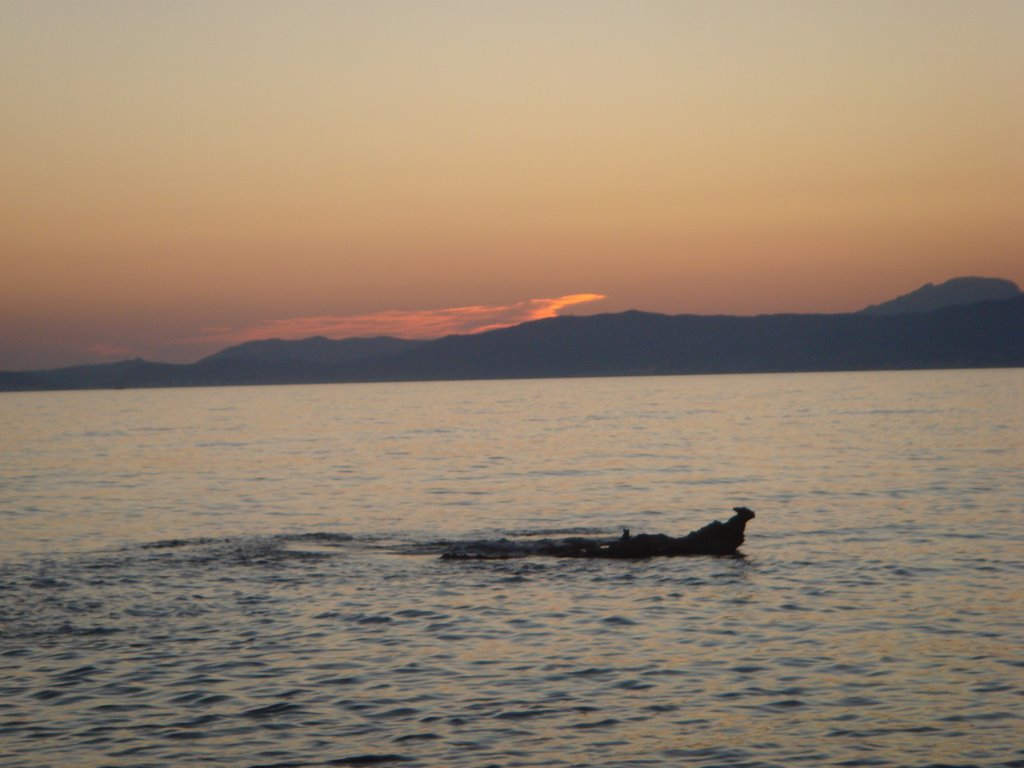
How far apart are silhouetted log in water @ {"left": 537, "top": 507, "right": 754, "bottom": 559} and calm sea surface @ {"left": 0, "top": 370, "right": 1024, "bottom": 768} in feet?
2.57

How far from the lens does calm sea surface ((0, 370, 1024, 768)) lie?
49.5 ft

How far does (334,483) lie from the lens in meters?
56.9

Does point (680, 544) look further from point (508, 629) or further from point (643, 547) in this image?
point (508, 629)

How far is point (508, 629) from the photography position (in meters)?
21.6

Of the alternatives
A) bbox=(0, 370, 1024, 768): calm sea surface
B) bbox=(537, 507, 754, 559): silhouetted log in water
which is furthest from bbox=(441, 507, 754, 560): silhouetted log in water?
bbox=(0, 370, 1024, 768): calm sea surface

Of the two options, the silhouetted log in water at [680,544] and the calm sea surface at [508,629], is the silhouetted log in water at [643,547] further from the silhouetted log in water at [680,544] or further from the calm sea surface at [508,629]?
the calm sea surface at [508,629]

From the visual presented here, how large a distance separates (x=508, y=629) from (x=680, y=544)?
10843 millimetres

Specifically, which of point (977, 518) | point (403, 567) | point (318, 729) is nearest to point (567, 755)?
point (318, 729)

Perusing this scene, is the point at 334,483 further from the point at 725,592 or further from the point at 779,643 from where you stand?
the point at 779,643

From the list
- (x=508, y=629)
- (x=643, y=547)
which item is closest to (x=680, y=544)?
(x=643, y=547)

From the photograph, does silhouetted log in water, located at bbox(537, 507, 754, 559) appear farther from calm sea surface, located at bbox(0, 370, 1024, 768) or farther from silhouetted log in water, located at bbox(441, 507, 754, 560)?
calm sea surface, located at bbox(0, 370, 1024, 768)

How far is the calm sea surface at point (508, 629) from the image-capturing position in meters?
15.1

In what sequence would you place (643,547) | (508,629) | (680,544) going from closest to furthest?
(508,629), (643,547), (680,544)

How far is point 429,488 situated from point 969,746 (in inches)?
1579
